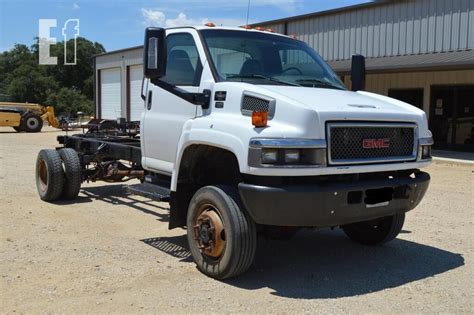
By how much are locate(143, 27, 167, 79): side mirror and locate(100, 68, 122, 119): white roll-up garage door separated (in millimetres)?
30768

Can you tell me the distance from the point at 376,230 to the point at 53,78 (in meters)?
71.6

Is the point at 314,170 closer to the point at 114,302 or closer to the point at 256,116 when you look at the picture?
the point at 256,116

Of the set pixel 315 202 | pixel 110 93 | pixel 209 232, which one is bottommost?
pixel 209 232

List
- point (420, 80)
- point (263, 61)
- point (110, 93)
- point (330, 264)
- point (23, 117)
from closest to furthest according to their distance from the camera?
point (330, 264), point (263, 61), point (420, 80), point (23, 117), point (110, 93)

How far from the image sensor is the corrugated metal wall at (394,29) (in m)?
17.7

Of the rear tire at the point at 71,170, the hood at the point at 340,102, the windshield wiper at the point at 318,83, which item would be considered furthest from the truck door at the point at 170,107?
the rear tire at the point at 71,170

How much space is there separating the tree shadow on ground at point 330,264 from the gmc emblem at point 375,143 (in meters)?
1.28

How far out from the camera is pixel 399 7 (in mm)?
19547

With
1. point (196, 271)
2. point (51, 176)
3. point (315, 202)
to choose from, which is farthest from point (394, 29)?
point (315, 202)

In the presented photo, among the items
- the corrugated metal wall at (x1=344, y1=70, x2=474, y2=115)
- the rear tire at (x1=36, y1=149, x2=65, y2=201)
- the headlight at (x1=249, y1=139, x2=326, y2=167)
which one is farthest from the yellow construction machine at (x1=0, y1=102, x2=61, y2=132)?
the headlight at (x1=249, y1=139, x2=326, y2=167)

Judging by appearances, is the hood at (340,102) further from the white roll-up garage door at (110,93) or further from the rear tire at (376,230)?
the white roll-up garage door at (110,93)

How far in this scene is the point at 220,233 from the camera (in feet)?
16.4

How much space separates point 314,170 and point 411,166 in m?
1.29

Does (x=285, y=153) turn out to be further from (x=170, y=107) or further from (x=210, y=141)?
(x=170, y=107)
